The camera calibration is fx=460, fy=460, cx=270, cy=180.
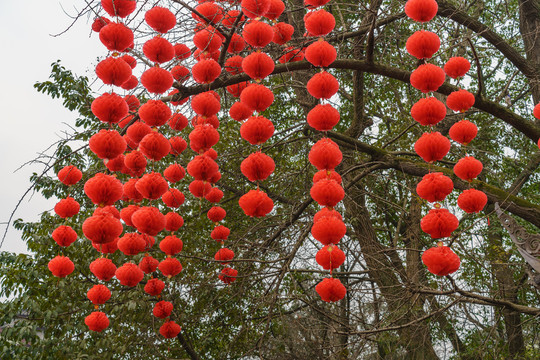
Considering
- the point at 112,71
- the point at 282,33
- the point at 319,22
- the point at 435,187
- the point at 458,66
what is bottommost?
the point at 435,187

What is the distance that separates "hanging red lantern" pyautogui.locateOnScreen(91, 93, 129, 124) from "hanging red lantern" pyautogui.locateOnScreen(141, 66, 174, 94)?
0.18 m

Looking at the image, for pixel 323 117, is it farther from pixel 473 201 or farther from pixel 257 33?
pixel 473 201

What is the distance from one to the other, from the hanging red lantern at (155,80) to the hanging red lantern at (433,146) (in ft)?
4.92

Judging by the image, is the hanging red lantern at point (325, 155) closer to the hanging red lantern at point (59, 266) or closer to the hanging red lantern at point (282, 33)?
the hanging red lantern at point (282, 33)

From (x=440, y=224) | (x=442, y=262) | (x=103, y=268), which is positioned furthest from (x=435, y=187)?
(x=103, y=268)

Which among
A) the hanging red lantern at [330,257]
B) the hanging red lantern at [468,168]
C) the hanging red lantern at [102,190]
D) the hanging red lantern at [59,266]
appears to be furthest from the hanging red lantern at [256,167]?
the hanging red lantern at [59,266]

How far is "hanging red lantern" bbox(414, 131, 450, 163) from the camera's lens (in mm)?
2641

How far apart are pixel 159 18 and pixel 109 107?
60 centimetres

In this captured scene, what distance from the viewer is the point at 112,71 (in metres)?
2.46

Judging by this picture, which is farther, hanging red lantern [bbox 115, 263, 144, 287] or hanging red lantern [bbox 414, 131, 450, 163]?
hanging red lantern [bbox 115, 263, 144, 287]

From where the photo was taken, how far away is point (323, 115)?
8.13 feet

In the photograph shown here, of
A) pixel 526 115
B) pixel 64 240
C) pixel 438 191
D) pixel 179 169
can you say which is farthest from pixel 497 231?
pixel 64 240

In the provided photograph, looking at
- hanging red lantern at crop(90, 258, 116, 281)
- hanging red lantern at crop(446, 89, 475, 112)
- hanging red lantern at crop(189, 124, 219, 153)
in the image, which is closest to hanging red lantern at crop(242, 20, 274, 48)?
hanging red lantern at crop(189, 124, 219, 153)

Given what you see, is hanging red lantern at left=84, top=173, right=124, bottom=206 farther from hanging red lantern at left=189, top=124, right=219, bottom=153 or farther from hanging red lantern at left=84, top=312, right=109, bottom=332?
hanging red lantern at left=84, top=312, right=109, bottom=332
